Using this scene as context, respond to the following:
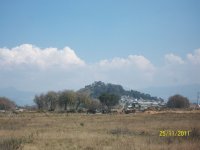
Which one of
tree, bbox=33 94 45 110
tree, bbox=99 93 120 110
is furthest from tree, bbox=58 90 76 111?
tree, bbox=99 93 120 110

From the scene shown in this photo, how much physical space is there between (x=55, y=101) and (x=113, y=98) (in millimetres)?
25809

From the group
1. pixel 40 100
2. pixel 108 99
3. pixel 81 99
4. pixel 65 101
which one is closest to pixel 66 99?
pixel 65 101

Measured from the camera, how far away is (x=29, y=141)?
2106 cm

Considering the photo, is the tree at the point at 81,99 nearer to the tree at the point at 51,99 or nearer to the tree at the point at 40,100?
the tree at the point at 51,99

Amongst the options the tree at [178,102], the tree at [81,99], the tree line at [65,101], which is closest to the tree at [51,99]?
the tree line at [65,101]

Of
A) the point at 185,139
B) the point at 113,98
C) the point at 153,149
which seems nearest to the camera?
the point at 153,149

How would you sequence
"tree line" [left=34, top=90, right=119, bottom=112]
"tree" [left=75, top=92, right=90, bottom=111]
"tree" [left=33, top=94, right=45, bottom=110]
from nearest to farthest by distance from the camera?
1. "tree line" [left=34, top=90, right=119, bottom=112]
2. "tree" [left=75, top=92, right=90, bottom=111]
3. "tree" [left=33, top=94, right=45, bottom=110]

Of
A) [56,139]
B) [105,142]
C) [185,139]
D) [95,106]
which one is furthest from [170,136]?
[95,106]

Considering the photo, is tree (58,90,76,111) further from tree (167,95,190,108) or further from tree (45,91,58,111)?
tree (167,95,190,108)

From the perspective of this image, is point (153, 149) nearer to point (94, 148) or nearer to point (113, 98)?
point (94, 148)

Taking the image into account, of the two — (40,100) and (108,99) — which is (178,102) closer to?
(108,99)

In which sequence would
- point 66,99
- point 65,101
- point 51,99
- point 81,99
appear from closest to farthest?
point 66,99 < point 65,101 < point 81,99 < point 51,99

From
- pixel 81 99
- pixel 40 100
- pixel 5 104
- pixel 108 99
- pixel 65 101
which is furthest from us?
pixel 5 104

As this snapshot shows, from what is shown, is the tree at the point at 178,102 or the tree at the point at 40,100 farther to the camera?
the tree at the point at 178,102
